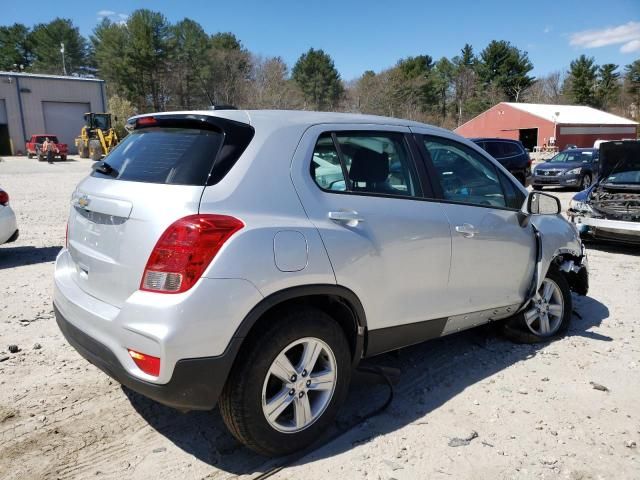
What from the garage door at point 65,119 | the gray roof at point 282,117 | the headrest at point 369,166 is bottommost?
the headrest at point 369,166

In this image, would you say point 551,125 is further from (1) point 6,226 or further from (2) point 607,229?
(1) point 6,226

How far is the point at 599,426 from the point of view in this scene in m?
3.16

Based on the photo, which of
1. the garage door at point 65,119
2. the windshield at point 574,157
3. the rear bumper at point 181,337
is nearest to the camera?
the rear bumper at point 181,337

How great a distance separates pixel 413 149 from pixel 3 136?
5032 centimetres

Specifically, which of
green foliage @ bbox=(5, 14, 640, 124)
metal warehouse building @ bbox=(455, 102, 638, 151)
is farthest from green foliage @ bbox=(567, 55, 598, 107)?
metal warehouse building @ bbox=(455, 102, 638, 151)

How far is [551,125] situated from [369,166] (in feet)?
176

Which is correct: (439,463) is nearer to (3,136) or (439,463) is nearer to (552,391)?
(552,391)

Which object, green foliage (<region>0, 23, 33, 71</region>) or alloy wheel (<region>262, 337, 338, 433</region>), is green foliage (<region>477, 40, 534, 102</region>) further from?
alloy wheel (<region>262, 337, 338, 433</region>)

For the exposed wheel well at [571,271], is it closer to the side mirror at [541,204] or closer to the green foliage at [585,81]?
the side mirror at [541,204]

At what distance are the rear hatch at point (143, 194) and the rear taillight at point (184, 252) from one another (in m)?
0.05

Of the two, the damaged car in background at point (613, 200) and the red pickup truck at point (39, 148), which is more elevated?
the red pickup truck at point (39, 148)

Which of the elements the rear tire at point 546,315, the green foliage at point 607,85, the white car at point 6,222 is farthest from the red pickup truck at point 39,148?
the green foliage at point 607,85

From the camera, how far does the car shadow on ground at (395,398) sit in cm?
288

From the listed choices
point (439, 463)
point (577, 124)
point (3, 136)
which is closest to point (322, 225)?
point (439, 463)
